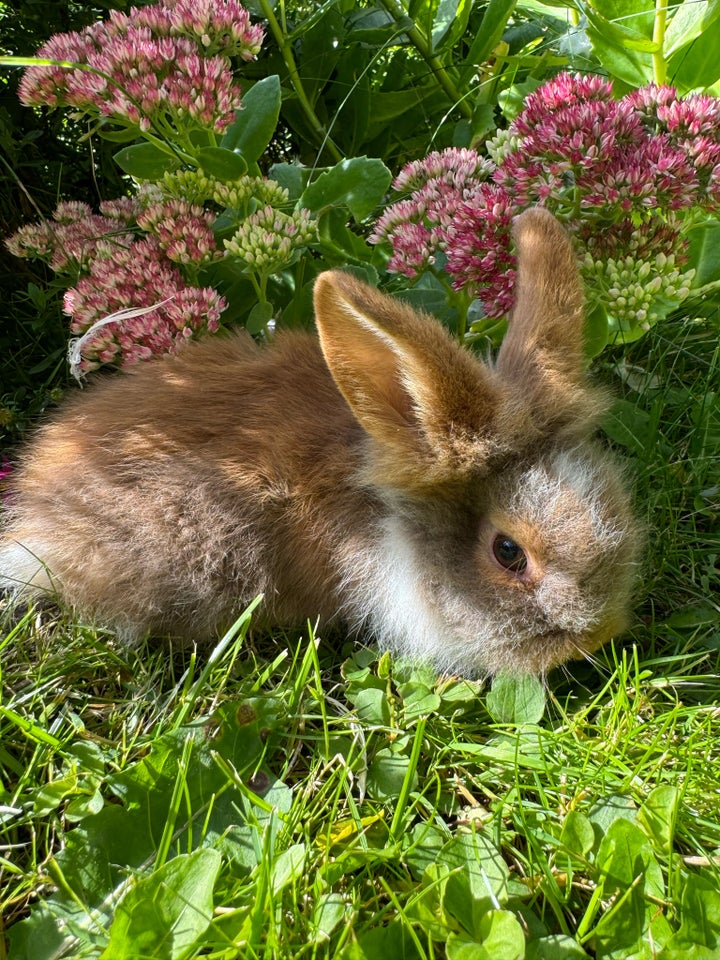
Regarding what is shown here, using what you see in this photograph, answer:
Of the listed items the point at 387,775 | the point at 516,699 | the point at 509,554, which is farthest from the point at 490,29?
the point at 387,775

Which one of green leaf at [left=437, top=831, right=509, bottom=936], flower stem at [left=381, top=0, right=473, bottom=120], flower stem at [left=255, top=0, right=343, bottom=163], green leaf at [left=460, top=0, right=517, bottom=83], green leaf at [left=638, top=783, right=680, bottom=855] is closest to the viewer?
green leaf at [left=437, top=831, right=509, bottom=936]

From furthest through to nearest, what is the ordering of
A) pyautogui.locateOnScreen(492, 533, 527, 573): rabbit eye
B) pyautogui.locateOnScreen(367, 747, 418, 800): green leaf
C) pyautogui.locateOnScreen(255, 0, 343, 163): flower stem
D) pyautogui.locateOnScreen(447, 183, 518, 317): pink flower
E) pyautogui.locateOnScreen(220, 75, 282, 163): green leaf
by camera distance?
pyautogui.locateOnScreen(255, 0, 343, 163): flower stem → pyautogui.locateOnScreen(220, 75, 282, 163): green leaf → pyautogui.locateOnScreen(447, 183, 518, 317): pink flower → pyautogui.locateOnScreen(492, 533, 527, 573): rabbit eye → pyautogui.locateOnScreen(367, 747, 418, 800): green leaf

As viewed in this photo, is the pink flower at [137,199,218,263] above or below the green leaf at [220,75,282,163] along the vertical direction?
below

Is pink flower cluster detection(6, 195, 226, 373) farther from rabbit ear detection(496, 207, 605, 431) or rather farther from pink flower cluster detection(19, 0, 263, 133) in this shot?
rabbit ear detection(496, 207, 605, 431)

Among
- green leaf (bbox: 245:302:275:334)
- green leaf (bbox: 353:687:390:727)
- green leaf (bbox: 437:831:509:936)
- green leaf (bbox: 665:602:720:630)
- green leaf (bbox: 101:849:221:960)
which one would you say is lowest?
green leaf (bbox: 665:602:720:630)

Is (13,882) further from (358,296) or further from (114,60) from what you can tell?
(114,60)

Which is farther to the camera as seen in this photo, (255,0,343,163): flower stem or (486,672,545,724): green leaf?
(255,0,343,163): flower stem

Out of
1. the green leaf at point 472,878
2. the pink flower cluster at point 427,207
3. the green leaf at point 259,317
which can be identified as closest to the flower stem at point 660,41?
the pink flower cluster at point 427,207

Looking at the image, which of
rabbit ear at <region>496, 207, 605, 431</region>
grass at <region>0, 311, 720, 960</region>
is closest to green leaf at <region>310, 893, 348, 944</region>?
grass at <region>0, 311, 720, 960</region>
